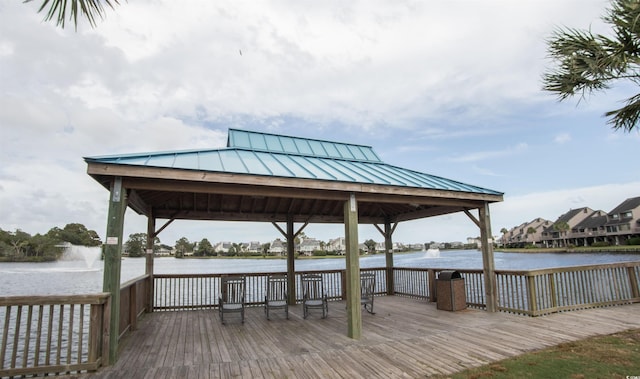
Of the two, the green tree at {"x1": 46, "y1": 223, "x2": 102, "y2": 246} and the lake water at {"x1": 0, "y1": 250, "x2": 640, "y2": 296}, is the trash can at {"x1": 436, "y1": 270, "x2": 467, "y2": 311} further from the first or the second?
the green tree at {"x1": 46, "y1": 223, "x2": 102, "y2": 246}

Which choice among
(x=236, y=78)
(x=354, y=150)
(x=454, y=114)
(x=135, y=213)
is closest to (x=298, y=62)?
(x=236, y=78)

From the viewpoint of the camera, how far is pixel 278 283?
9195mm

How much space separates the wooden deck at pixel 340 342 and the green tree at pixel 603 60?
3640 millimetres

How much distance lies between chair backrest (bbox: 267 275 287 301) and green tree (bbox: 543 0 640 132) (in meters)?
6.99

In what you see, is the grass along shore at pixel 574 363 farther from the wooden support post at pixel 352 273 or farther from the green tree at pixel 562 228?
the green tree at pixel 562 228

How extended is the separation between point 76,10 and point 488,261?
7.83m

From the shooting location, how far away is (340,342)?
5.27 metres

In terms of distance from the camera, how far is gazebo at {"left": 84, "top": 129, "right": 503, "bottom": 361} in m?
4.62

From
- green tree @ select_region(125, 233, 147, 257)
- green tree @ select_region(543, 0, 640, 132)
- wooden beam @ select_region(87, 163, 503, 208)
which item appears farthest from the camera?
green tree @ select_region(125, 233, 147, 257)

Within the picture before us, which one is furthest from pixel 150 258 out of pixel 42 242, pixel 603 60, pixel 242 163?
pixel 42 242

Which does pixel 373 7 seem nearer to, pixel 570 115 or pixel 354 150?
pixel 354 150

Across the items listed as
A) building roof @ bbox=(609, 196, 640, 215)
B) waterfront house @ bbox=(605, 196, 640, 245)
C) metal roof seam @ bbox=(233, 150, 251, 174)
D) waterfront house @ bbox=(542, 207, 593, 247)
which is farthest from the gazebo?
waterfront house @ bbox=(542, 207, 593, 247)

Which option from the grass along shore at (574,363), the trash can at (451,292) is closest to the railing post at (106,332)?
the grass along shore at (574,363)

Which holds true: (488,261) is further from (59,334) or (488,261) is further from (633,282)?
(59,334)
